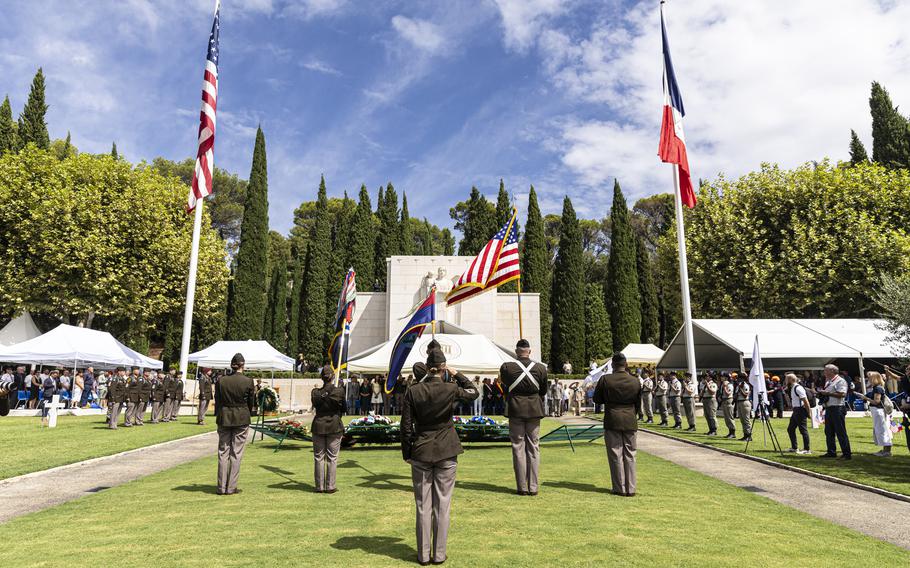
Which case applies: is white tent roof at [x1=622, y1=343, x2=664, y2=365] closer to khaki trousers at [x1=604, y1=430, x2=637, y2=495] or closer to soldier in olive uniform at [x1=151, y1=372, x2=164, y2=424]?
soldier in olive uniform at [x1=151, y1=372, x2=164, y2=424]

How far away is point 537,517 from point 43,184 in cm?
3663

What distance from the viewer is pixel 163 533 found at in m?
6.41

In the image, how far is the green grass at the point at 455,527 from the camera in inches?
217

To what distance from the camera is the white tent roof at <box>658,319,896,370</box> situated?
78.4 ft

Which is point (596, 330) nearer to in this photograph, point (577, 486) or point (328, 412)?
point (577, 486)

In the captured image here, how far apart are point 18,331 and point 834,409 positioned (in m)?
36.7

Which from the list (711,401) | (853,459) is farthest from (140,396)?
(853,459)

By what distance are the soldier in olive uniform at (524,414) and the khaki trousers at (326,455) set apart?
288 cm

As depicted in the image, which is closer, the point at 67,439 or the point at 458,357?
the point at 67,439

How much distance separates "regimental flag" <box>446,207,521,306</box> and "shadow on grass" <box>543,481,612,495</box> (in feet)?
26.3

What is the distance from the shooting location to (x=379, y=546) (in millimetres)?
5891

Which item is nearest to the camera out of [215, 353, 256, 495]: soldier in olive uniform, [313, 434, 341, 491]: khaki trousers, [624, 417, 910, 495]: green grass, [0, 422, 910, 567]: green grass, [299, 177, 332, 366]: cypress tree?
[0, 422, 910, 567]: green grass

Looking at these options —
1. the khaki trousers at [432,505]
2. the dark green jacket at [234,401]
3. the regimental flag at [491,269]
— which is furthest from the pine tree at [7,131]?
the khaki trousers at [432,505]

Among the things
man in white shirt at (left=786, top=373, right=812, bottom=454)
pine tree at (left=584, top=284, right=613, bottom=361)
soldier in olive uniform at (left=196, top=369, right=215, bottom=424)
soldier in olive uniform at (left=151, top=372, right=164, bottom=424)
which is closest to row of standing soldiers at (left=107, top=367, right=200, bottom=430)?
soldier in olive uniform at (left=151, top=372, right=164, bottom=424)
